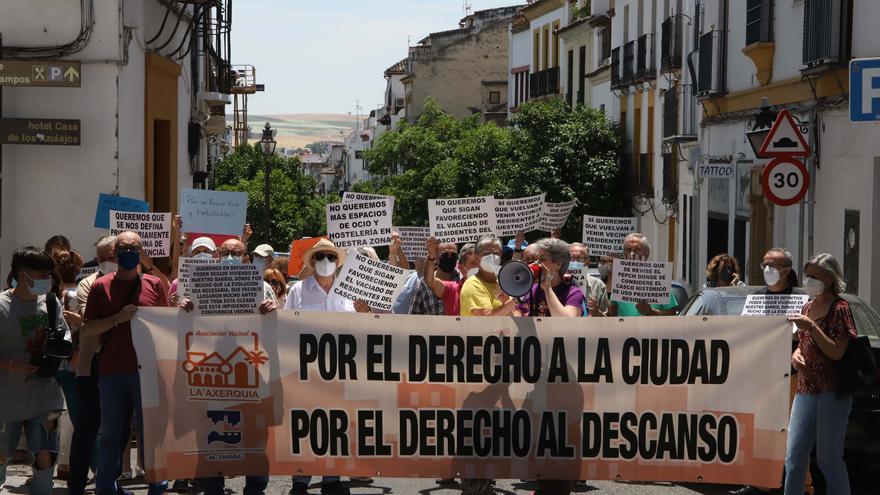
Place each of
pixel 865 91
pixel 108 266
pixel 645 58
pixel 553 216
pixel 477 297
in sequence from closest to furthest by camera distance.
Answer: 1. pixel 477 297
2. pixel 108 266
3. pixel 865 91
4. pixel 553 216
5. pixel 645 58

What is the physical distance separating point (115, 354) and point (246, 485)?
1.12m

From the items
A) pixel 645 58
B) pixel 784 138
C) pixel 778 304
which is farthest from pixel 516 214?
pixel 645 58

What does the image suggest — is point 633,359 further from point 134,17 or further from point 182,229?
point 134,17

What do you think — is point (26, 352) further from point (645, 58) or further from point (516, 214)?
point (645, 58)

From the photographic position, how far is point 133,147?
17.5m

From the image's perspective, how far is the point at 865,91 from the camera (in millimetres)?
10719

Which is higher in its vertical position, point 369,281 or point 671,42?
point 671,42

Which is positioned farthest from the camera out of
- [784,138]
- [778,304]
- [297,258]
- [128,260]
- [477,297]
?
[784,138]

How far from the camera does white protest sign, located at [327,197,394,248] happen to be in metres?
11.1

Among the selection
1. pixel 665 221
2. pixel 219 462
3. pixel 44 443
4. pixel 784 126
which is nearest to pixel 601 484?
pixel 219 462

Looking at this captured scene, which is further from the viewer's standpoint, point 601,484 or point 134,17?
point 134,17

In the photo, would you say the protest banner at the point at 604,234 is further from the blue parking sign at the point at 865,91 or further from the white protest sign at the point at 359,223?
the blue parking sign at the point at 865,91

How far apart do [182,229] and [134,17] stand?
5357mm

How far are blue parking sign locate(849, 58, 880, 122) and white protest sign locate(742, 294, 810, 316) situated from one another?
249cm
